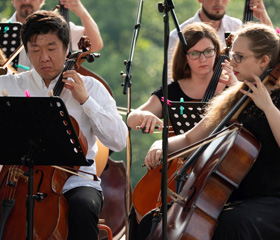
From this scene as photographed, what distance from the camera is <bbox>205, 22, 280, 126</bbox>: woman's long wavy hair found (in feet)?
8.71

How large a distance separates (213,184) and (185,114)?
31.8 inches

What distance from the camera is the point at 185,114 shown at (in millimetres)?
3168

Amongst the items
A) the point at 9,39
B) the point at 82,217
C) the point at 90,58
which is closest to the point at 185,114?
the point at 90,58

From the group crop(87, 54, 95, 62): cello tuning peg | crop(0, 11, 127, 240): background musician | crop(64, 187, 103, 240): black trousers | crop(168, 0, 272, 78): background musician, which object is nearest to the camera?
crop(64, 187, 103, 240): black trousers

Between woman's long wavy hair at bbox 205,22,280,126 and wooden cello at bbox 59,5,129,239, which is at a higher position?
woman's long wavy hair at bbox 205,22,280,126

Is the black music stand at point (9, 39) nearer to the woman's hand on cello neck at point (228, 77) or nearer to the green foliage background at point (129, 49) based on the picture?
the woman's hand on cello neck at point (228, 77)

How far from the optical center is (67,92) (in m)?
3.20

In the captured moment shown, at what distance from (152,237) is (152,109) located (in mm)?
1331

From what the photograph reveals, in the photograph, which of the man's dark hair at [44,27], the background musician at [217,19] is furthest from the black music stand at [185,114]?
the background musician at [217,19]

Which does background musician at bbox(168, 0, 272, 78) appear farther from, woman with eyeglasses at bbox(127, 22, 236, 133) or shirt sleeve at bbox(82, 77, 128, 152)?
shirt sleeve at bbox(82, 77, 128, 152)

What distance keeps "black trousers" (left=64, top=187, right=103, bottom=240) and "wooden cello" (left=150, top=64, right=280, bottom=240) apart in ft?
1.63

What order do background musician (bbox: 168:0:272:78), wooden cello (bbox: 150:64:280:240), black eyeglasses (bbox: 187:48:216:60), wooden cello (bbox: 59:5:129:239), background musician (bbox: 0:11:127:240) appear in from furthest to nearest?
background musician (bbox: 168:0:272:78), wooden cello (bbox: 59:5:129:239), black eyeglasses (bbox: 187:48:216:60), background musician (bbox: 0:11:127:240), wooden cello (bbox: 150:64:280:240)

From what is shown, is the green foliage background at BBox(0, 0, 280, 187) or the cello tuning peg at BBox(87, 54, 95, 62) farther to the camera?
the green foliage background at BBox(0, 0, 280, 187)

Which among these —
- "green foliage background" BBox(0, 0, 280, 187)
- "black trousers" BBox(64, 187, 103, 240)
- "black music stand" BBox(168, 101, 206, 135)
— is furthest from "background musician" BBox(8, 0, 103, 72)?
"green foliage background" BBox(0, 0, 280, 187)
